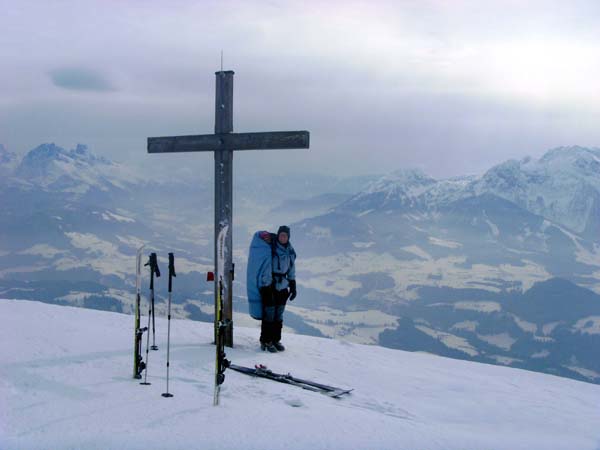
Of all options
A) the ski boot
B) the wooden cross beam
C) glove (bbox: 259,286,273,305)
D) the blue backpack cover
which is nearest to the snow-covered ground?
the ski boot

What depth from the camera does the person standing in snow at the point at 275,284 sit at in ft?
36.6

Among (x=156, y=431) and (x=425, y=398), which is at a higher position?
(x=156, y=431)

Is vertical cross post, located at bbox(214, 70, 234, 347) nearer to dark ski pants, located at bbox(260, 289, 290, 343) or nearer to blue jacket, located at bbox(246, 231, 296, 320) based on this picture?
blue jacket, located at bbox(246, 231, 296, 320)

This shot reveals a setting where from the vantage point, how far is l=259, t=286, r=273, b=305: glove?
439 inches

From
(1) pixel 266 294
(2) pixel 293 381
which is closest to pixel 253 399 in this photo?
(2) pixel 293 381

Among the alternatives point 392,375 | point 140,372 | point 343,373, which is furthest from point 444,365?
point 140,372

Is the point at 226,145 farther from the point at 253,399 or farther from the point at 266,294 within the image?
the point at 253,399

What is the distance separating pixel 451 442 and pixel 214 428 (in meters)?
2.60

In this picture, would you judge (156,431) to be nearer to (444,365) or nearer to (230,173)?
(230,173)

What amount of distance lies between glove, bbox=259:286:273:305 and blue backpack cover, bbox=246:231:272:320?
0.26ft

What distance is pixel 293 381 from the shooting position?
28.6 feet

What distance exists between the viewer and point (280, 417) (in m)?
6.39

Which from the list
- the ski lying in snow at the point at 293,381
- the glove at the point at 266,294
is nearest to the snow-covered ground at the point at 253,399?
the ski lying in snow at the point at 293,381

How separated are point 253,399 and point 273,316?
13.4ft
